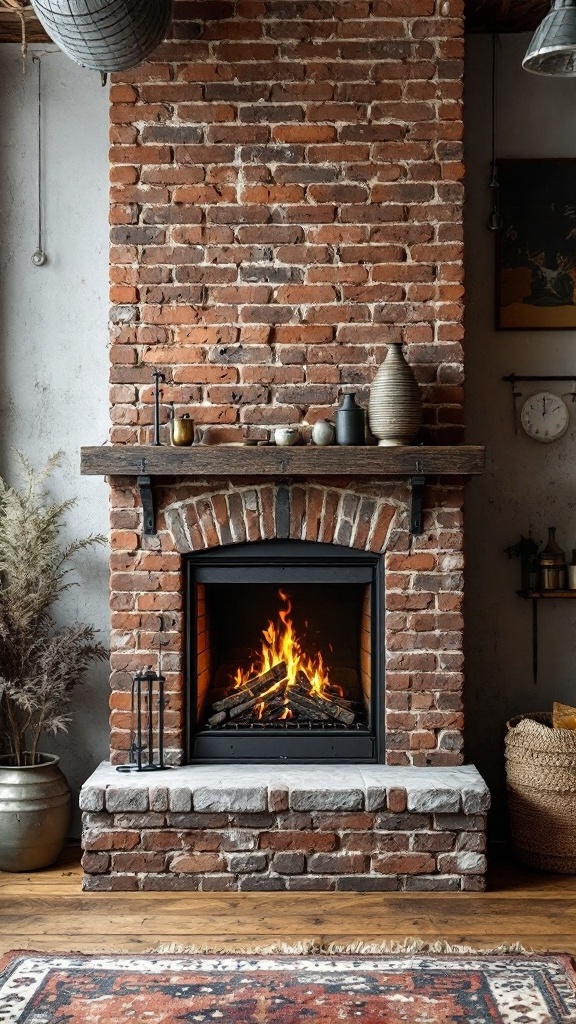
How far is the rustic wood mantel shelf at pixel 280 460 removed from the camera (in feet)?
11.1

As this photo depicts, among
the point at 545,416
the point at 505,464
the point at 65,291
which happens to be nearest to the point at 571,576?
the point at 505,464

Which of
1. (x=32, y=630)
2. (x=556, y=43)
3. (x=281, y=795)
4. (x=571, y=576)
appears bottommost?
(x=281, y=795)

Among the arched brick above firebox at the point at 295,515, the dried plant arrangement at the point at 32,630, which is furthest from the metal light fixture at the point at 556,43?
the dried plant arrangement at the point at 32,630

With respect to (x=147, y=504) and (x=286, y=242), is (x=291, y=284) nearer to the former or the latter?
(x=286, y=242)

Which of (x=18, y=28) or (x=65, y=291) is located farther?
(x=65, y=291)

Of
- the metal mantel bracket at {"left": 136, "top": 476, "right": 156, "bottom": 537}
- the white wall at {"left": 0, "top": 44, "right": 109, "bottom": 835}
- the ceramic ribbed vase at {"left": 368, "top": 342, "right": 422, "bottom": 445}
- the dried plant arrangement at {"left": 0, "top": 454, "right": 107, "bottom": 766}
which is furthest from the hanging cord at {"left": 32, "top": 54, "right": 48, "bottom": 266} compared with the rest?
the ceramic ribbed vase at {"left": 368, "top": 342, "right": 422, "bottom": 445}

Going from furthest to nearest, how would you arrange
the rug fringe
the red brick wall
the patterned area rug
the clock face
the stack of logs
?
the clock face
the stack of logs
the red brick wall
the rug fringe
the patterned area rug

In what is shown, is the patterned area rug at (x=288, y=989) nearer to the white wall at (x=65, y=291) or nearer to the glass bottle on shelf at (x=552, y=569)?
the white wall at (x=65, y=291)

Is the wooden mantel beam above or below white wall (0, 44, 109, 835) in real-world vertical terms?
below

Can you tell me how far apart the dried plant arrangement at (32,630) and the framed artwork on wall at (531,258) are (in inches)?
73.0

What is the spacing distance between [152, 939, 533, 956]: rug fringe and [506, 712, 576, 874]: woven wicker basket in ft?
2.21

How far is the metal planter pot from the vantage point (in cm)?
346

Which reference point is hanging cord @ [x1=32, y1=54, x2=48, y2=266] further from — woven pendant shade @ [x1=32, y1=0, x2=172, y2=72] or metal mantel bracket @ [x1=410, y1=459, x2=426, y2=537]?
metal mantel bracket @ [x1=410, y1=459, x2=426, y2=537]

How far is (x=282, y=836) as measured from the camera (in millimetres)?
3297
